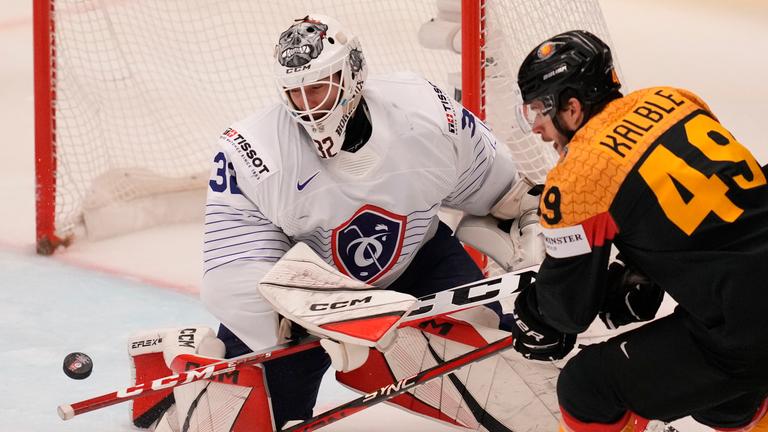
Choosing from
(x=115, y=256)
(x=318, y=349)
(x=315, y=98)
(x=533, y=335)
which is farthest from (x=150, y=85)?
(x=533, y=335)

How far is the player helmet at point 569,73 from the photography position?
2139mm

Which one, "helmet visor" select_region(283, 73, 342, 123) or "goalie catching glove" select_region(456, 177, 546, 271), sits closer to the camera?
"helmet visor" select_region(283, 73, 342, 123)

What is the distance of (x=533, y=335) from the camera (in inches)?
92.0

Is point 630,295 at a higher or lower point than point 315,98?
lower

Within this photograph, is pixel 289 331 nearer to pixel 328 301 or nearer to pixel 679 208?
pixel 328 301

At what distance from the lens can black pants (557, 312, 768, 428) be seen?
2129 mm

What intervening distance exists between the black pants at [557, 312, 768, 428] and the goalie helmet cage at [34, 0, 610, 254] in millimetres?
1698

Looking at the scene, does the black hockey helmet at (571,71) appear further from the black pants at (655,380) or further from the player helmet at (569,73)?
the black pants at (655,380)

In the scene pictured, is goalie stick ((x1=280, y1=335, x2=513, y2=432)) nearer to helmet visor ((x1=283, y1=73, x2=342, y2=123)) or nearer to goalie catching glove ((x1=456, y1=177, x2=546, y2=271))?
goalie catching glove ((x1=456, y1=177, x2=546, y2=271))

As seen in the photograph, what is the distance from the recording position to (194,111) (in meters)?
4.61

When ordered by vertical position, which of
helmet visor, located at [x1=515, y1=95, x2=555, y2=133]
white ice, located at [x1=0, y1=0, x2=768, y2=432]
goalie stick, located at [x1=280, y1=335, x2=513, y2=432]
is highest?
helmet visor, located at [x1=515, y1=95, x2=555, y2=133]

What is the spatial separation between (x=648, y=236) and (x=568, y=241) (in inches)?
5.3

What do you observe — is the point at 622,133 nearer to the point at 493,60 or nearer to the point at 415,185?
the point at 415,185

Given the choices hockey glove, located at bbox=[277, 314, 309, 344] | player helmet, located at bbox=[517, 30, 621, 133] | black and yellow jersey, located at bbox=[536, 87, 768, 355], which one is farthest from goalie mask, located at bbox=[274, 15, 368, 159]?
black and yellow jersey, located at bbox=[536, 87, 768, 355]
